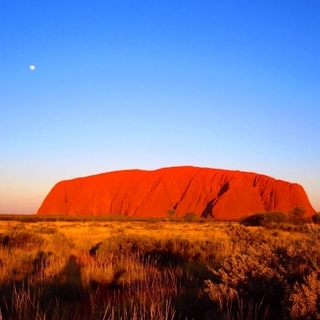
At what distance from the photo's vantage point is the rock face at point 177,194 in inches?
3556

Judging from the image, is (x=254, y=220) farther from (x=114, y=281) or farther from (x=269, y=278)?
(x=269, y=278)

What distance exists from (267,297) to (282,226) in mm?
29551

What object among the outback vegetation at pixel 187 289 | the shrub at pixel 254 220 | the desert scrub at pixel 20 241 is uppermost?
the outback vegetation at pixel 187 289

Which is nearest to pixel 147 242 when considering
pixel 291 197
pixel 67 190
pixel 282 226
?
pixel 282 226

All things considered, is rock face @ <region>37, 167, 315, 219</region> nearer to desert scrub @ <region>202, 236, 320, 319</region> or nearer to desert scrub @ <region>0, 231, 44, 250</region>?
desert scrub @ <region>0, 231, 44, 250</region>

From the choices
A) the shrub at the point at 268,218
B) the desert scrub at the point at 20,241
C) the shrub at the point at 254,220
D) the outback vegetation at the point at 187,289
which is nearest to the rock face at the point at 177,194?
the shrub at the point at 254,220

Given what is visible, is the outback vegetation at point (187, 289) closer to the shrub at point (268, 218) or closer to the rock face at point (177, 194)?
the shrub at point (268, 218)


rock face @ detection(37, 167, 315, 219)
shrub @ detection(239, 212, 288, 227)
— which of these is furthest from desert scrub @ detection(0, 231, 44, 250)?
rock face @ detection(37, 167, 315, 219)

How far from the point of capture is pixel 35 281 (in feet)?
25.0

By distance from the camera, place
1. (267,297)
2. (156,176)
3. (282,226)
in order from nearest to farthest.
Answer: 1. (267,297)
2. (282,226)
3. (156,176)

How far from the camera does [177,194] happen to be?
9894 cm

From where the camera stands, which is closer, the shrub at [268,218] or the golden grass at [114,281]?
the golden grass at [114,281]

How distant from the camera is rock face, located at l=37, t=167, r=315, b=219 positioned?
9031 cm

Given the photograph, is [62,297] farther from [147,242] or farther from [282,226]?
[282,226]
